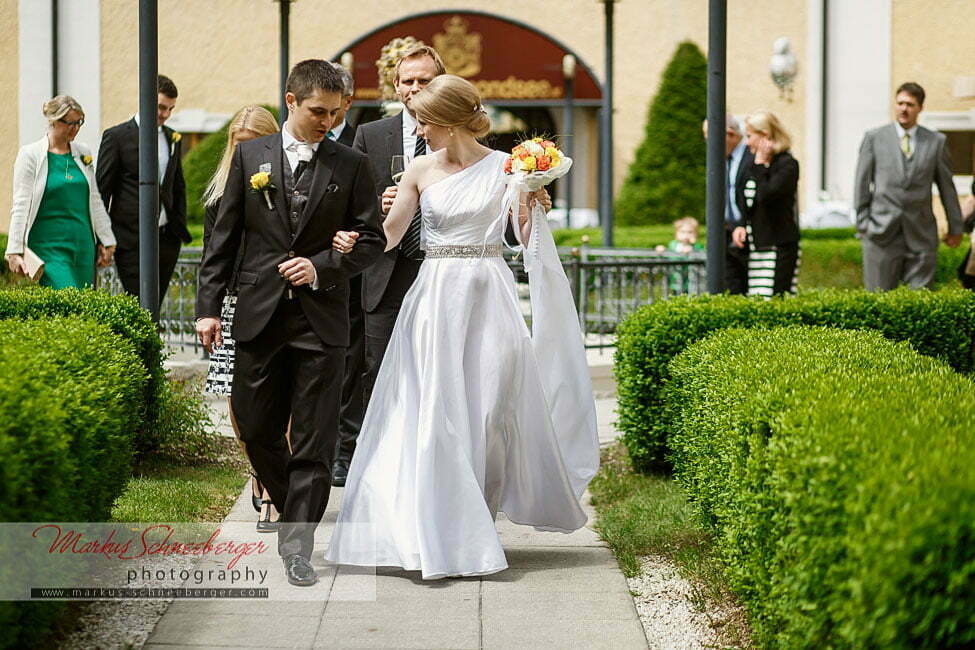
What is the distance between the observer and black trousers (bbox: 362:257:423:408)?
21.9ft

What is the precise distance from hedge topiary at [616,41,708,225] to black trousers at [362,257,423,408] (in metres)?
18.7

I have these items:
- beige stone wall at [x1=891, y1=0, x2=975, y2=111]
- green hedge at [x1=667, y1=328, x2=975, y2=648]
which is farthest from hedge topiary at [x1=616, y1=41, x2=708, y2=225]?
green hedge at [x1=667, y1=328, x2=975, y2=648]

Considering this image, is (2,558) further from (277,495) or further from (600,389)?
(600,389)

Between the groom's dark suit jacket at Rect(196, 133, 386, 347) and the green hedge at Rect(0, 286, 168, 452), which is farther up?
the groom's dark suit jacket at Rect(196, 133, 386, 347)

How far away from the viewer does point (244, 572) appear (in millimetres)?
5301

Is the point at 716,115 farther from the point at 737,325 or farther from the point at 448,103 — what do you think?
the point at 448,103

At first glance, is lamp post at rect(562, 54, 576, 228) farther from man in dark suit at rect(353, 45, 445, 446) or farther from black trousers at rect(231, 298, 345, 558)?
black trousers at rect(231, 298, 345, 558)

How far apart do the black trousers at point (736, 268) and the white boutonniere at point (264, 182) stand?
5.21 m

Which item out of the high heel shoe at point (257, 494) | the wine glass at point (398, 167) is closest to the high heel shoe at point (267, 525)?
the high heel shoe at point (257, 494)

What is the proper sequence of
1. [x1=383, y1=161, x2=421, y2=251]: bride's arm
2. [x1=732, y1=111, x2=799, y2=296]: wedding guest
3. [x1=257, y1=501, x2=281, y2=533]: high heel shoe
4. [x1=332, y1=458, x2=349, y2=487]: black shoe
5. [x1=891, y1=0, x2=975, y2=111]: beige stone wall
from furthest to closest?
[x1=891, y1=0, x2=975, y2=111]: beige stone wall, [x1=732, y1=111, x2=799, y2=296]: wedding guest, [x1=332, y1=458, x2=349, y2=487]: black shoe, [x1=257, y1=501, x2=281, y2=533]: high heel shoe, [x1=383, y1=161, x2=421, y2=251]: bride's arm

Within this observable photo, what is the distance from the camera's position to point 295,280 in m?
5.18

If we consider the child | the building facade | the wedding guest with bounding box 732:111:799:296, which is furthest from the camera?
the building facade

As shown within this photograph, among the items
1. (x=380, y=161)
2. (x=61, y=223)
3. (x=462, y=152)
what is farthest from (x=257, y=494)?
(x=61, y=223)

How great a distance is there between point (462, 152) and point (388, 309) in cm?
128
